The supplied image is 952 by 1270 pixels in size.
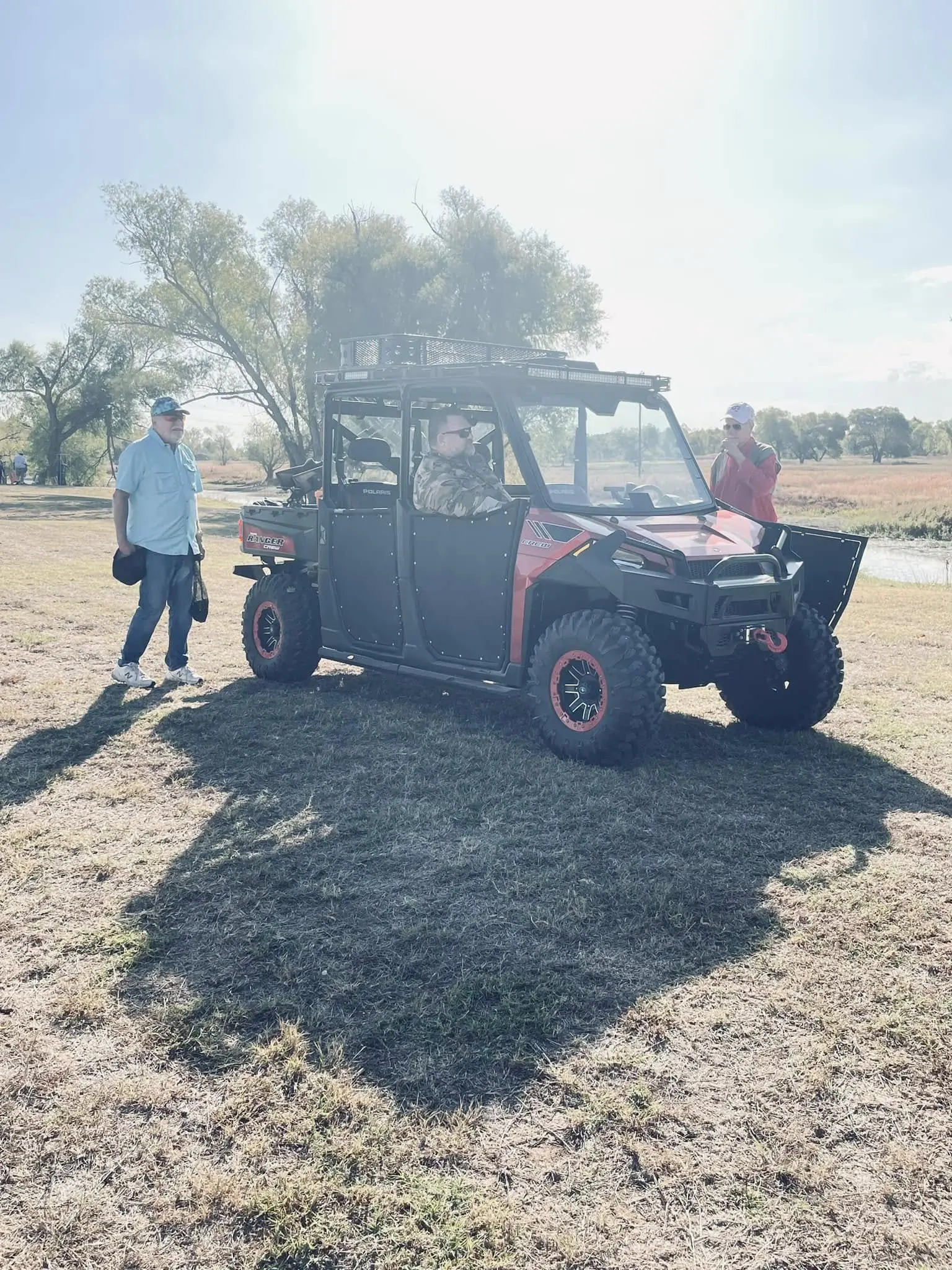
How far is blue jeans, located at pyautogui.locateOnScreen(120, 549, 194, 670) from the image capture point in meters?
7.70

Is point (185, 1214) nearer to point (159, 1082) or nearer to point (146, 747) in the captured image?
point (159, 1082)

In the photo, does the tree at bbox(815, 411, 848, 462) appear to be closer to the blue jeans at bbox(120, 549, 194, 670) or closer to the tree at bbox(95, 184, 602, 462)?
the tree at bbox(95, 184, 602, 462)

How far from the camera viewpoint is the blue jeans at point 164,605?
7.70 m

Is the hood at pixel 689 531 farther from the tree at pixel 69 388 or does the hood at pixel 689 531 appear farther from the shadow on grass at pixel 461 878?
the tree at pixel 69 388

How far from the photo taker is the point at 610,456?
6562 mm

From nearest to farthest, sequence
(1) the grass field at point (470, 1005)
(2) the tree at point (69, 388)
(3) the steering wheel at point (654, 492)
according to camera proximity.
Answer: (1) the grass field at point (470, 1005) → (3) the steering wheel at point (654, 492) → (2) the tree at point (69, 388)

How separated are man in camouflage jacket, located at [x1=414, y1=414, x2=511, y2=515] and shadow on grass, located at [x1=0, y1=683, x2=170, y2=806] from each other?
7.57 ft

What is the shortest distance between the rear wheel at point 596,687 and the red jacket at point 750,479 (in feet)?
9.56

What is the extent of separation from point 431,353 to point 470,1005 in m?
4.61

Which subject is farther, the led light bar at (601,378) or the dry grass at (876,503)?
the dry grass at (876,503)

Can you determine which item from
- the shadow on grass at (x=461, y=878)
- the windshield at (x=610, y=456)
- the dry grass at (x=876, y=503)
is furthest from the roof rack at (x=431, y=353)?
the dry grass at (x=876, y=503)

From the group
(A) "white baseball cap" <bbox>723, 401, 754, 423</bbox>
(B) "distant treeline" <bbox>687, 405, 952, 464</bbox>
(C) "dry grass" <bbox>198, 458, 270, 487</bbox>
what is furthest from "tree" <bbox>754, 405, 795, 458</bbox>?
(A) "white baseball cap" <bbox>723, 401, 754, 423</bbox>

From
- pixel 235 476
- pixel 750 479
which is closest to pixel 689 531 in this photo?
pixel 750 479

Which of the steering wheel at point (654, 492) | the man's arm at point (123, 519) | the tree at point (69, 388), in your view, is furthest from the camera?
the tree at point (69, 388)
